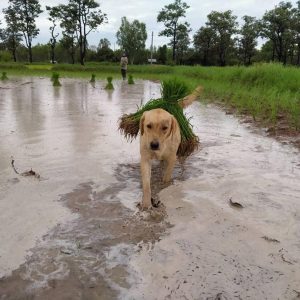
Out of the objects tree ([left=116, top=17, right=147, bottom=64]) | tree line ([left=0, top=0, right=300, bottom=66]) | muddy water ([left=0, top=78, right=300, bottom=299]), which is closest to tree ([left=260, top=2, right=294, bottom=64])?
tree line ([left=0, top=0, right=300, bottom=66])

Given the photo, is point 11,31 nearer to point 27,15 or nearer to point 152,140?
point 27,15

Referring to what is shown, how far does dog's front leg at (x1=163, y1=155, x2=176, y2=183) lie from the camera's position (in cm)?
529

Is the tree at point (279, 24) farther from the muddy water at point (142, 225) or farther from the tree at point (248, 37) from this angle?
the muddy water at point (142, 225)

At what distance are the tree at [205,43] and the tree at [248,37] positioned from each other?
463 centimetres

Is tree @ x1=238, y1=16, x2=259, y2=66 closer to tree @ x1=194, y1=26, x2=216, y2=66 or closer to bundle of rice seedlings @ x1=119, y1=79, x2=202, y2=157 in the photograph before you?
tree @ x1=194, y1=26, x2=216, y2=66

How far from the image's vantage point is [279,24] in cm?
5325

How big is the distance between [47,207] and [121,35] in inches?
2916

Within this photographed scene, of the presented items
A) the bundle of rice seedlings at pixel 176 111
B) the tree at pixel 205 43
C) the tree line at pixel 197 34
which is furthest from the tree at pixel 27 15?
the bundle of rice seedlings at pixel 176 111

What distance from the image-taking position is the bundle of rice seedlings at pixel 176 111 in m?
6.24

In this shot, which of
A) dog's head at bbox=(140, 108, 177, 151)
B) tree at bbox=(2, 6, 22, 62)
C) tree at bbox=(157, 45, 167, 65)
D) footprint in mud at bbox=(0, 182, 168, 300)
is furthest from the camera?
tree at bbox=(157, 45, 167, 65)

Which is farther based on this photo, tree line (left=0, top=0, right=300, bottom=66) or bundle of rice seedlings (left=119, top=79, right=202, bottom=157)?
tree line (left=0, top=0, right=300, bottom=66)

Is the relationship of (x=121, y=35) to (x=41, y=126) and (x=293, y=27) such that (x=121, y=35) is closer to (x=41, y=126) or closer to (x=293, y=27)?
(x=293, y=27)

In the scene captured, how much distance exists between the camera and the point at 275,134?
8.72 metres

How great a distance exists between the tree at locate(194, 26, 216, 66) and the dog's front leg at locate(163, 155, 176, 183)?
60.3 metres
